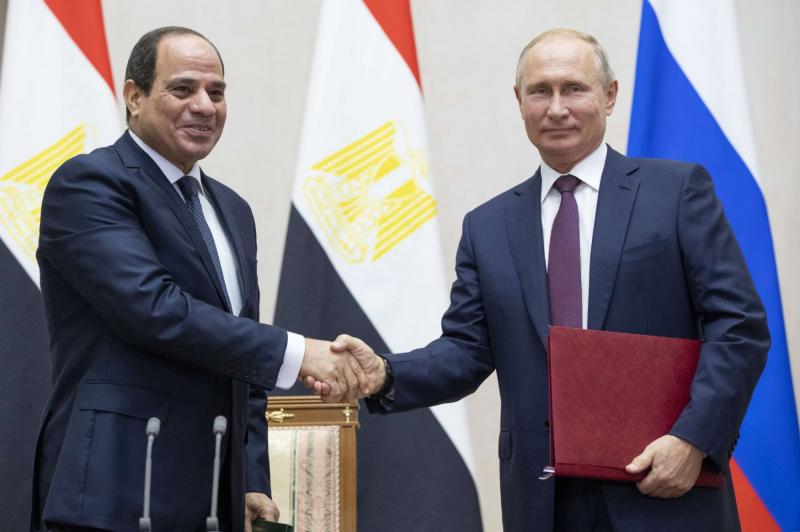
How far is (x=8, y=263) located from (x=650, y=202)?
2.39 m

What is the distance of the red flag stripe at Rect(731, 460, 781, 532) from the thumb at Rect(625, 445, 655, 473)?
1552mm

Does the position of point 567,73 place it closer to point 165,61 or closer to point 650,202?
point 650,202

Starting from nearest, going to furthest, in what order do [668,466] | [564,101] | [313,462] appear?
[668,466]
[564,101]
[313,462]

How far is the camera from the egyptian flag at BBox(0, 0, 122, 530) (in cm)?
357

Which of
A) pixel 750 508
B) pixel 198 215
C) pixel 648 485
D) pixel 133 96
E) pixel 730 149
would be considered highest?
pixel 730 149

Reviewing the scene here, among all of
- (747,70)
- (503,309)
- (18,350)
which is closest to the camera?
(503,309)

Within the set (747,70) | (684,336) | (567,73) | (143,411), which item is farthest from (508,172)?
(143,411)

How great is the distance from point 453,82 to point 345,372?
6.74ft

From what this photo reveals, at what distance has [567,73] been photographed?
2.64 metres

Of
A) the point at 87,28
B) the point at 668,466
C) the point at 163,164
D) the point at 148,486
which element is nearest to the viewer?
the point at 148,486

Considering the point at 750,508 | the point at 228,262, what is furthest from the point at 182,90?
the point at 750,508

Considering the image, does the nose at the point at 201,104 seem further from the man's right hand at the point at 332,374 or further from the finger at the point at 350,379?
the finger at the point at 350,379

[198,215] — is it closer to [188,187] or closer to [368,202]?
[188,187]

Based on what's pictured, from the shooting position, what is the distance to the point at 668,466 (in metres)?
2.19
